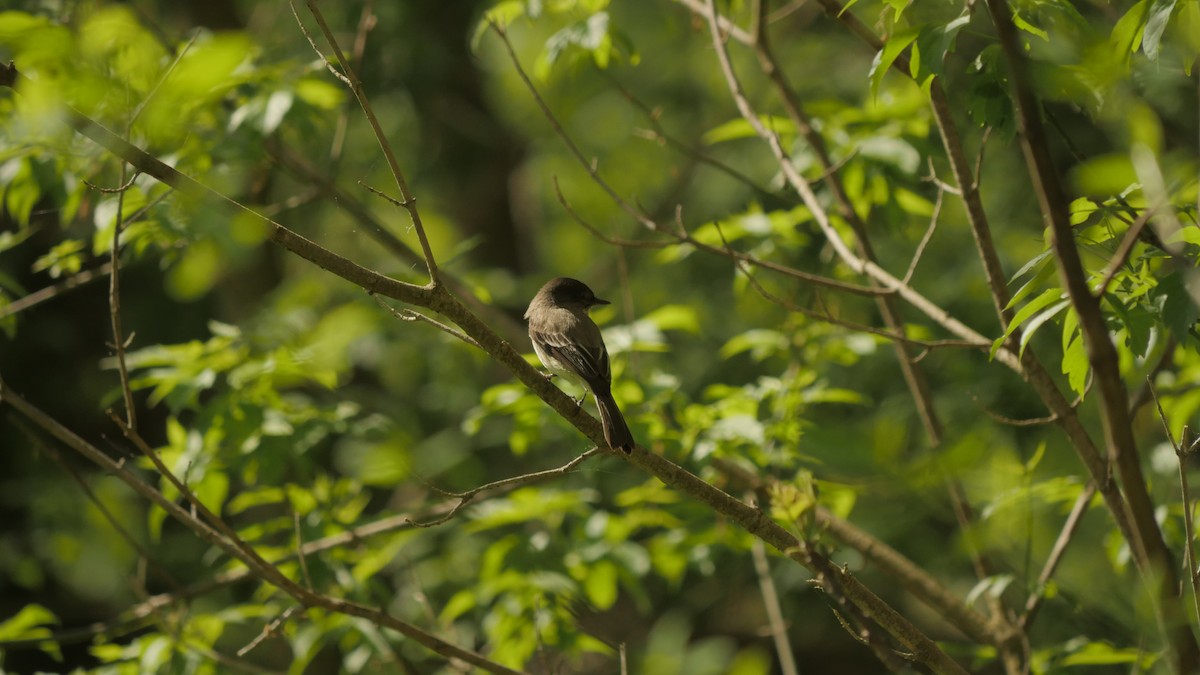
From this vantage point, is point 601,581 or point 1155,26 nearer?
point 1155,26

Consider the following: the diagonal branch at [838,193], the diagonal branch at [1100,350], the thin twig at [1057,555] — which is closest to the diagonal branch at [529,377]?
the diagonal branch at [1100,350]

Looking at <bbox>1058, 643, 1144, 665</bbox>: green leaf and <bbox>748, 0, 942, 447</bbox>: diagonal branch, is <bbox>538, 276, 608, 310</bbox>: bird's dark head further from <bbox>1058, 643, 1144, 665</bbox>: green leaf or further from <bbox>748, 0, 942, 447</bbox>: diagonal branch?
<bbox>1058, 643, 1144, 665</bbox>: green leaf

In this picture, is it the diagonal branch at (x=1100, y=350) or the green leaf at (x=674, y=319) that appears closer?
the diagonal branch at (x=1100, y=350)

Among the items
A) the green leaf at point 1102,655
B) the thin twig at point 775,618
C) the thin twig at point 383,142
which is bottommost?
the thin twig at point 775,618

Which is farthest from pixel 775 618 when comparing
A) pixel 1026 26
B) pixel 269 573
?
pixel 1026 26

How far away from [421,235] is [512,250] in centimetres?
828

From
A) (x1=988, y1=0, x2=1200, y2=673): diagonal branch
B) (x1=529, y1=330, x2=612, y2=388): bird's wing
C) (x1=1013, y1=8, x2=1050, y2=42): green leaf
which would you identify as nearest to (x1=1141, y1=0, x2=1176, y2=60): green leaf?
(x1=1013, y1=8, x2=1050, y2=42): green leaf

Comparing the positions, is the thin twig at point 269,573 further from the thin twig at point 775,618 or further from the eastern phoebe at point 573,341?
the thin twig at point 775,618

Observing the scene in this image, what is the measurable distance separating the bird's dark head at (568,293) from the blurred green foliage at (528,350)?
11.3 inches

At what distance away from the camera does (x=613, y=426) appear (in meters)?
3.62

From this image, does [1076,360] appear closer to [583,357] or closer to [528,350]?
[583,357]

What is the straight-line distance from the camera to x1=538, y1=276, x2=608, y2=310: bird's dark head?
574cm

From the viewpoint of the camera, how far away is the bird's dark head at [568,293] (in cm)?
574

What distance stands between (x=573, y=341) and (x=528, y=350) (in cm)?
105
